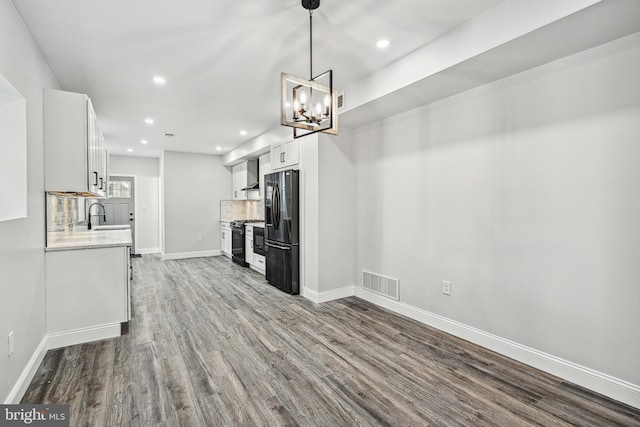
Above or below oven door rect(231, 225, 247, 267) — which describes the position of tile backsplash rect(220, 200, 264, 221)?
above

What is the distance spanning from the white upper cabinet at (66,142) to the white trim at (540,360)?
3.69 metres

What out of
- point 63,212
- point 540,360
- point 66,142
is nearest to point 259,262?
point 63,212

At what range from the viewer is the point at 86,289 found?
294 cm

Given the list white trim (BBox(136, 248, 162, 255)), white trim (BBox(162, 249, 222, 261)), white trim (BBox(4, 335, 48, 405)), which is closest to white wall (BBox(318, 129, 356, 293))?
white trim (BBox(4, 335, 48, 405))

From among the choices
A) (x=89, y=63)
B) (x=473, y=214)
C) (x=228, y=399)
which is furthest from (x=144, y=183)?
(x=473, y=214)

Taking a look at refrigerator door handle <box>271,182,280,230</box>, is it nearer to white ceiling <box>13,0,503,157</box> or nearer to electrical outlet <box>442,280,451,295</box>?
white ceiling <box>13,0,503,157</box>

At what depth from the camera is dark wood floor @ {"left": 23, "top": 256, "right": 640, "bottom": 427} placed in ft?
6.24

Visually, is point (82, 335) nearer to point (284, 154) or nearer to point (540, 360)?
point (284, 154)

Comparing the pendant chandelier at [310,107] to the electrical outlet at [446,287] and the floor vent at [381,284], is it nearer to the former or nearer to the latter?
the electrical outlet at [446,287]

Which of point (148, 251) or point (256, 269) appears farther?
point (148, 251)

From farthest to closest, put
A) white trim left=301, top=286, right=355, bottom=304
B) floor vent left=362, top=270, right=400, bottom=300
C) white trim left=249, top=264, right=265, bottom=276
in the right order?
white trim left=249, top=264, right=265, bottom=276, white trim left=301, top=286, right=355, bottom=304, floor vent left=362, top=270, right=400, bottom=300

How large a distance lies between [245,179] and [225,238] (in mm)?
1667

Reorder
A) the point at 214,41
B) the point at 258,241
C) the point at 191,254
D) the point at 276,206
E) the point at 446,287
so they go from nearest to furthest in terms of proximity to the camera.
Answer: the point at 214,41 → the point at 446,287 → the point at 276,206 → the point at 258,241 → the point at 191,254

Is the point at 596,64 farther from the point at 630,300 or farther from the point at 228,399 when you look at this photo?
the point at 228,399
